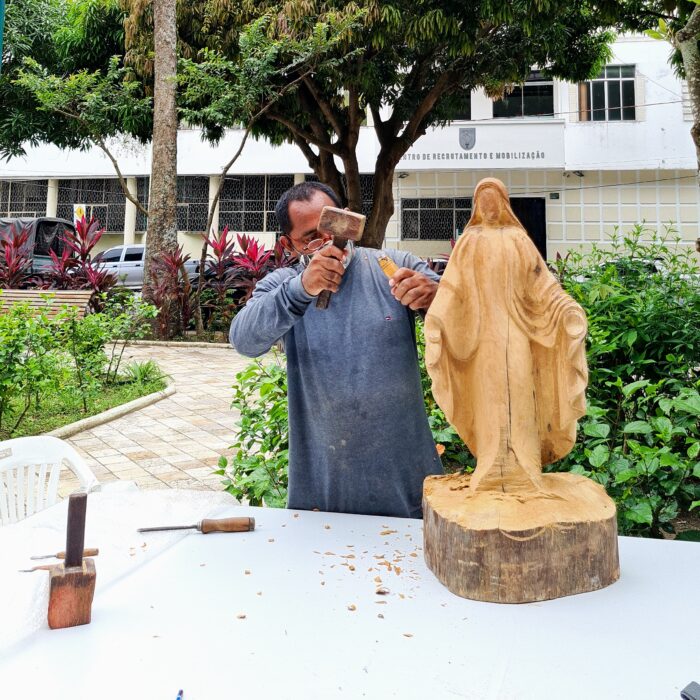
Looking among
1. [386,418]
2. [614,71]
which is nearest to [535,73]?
[614,71]

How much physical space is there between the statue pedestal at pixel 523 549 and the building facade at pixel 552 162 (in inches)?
544

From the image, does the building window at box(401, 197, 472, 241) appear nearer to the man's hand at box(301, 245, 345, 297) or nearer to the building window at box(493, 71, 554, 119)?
the building window at box(493, 71, 554, 119)

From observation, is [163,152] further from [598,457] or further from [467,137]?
[598,457]

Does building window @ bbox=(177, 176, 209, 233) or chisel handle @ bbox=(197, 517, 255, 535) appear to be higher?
building window @ bbox=(177, 176, 209, 233)

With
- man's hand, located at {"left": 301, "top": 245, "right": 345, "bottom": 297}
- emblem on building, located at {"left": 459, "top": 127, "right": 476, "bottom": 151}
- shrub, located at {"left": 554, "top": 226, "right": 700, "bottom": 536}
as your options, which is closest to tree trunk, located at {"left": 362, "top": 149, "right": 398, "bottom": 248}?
emblem on building, located at {"left": 459, "top": 127, "right": 476, "bottom": 151}

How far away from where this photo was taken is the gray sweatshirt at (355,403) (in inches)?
72.0

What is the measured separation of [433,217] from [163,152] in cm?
848

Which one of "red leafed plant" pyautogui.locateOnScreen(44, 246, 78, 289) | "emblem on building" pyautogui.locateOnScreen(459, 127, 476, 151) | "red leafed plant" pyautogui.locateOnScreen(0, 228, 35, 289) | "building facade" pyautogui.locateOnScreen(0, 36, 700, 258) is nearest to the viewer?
"red leafed plant" pyautogui.locateOnScreen(44, 246, 78, 289)

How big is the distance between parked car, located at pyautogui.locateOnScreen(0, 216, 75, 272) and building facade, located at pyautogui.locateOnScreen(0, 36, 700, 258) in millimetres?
3364

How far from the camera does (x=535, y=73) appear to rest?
1520 centimetres

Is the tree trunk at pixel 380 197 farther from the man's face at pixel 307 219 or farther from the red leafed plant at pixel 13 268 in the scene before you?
the man's face at pixel 307 219

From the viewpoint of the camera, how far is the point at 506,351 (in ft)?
4.85

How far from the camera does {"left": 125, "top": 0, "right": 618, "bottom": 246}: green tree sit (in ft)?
26.7

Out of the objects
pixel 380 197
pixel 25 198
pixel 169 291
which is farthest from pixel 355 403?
pixel 25 198
